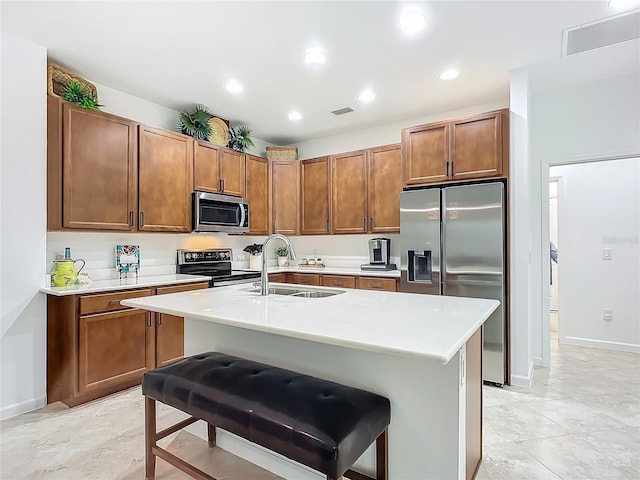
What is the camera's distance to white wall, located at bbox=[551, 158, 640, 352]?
407 cm

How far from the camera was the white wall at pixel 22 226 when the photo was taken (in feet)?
8.34

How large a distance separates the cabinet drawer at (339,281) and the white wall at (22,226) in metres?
2.63

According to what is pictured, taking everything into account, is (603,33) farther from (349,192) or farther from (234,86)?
(234,86)

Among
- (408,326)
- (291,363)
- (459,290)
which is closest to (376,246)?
(459,290)

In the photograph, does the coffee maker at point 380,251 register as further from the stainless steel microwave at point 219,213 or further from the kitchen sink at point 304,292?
the kitchen sink at point 304,292

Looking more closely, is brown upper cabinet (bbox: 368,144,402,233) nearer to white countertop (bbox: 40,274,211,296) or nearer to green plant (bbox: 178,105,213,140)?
green plant (bbox: 178,105,213,140)

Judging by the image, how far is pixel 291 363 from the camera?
6.07 feet

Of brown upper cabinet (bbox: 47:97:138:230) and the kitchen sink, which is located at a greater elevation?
brown upper cabinet (bbox: 47:97:138:230)

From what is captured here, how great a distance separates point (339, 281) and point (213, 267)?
1508 mm

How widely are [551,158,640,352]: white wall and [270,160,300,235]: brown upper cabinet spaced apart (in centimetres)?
336

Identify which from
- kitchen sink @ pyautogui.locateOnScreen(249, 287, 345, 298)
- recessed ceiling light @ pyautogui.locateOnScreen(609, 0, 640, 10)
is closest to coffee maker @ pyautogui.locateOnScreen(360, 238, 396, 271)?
kitchen sink @ pyautogui.locateOnScreen(249, 287, 345, 298)

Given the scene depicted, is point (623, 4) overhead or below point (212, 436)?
overhead

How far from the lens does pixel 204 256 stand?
13.7ft

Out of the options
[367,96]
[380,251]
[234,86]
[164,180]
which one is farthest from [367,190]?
[164,180]
